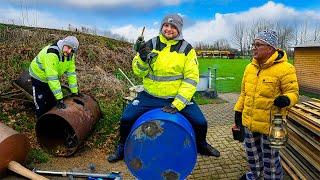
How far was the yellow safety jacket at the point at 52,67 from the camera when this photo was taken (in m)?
6.67

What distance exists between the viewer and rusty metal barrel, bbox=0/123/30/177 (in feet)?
18.3

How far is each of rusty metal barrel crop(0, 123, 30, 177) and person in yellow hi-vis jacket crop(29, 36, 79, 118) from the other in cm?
99

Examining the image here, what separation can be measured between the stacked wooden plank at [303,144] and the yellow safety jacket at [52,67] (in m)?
4.05

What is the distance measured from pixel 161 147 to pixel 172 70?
0.91 metres

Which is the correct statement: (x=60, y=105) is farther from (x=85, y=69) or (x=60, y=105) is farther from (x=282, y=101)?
(x=85, y=69)

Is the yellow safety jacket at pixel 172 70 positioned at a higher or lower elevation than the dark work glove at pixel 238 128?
higher

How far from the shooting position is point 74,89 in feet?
24.3

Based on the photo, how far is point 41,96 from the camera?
713 centimetres

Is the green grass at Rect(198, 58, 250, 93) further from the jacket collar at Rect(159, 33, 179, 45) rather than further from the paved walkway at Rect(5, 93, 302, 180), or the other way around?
the jacket collar at Rect(159, 33, 179, 45)

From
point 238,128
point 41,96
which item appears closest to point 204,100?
point 41,96

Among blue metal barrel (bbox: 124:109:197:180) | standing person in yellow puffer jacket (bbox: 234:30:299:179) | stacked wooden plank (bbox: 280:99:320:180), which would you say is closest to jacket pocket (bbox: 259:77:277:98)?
standing person in yellow puffer jacket (bbox: 234:30:299:179)

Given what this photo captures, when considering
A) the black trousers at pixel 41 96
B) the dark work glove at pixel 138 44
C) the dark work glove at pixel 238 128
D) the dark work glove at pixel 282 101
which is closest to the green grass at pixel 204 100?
the black trousers at pixel 41 96

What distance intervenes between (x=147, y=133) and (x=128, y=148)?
0.99ft

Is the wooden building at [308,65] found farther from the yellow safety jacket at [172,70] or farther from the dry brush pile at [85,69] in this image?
the yellow safety jacket at [172,70]
